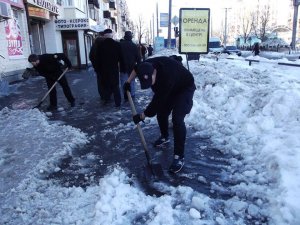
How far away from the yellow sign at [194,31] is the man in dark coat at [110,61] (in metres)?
2.38

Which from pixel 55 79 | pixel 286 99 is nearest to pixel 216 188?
pixel 286 99

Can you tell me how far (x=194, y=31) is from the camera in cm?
935

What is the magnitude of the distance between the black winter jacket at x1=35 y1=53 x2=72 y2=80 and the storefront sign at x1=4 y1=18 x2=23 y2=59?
6.84 m

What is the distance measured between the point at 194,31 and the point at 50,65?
4248 mm

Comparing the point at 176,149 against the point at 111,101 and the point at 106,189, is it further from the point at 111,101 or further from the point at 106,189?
the point at 111,101

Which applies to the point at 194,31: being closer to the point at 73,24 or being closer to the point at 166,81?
the point at 166,81

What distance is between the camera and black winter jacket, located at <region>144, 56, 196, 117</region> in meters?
3.71

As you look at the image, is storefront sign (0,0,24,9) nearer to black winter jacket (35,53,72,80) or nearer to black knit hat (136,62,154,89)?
black winter jacket (35,53,72,80)

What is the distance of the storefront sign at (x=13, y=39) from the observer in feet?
43.8

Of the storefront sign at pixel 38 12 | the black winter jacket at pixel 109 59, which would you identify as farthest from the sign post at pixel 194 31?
the storefront sign at pixel 38 12

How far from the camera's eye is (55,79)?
766 cm

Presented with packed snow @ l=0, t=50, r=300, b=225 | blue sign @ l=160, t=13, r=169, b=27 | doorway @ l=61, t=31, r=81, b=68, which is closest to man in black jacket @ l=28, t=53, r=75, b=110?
packed snow @ l=0, t=50, r=300, b=225

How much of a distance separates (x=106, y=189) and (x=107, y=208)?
405 millimetres

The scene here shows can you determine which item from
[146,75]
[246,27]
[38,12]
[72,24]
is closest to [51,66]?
[146,75]
